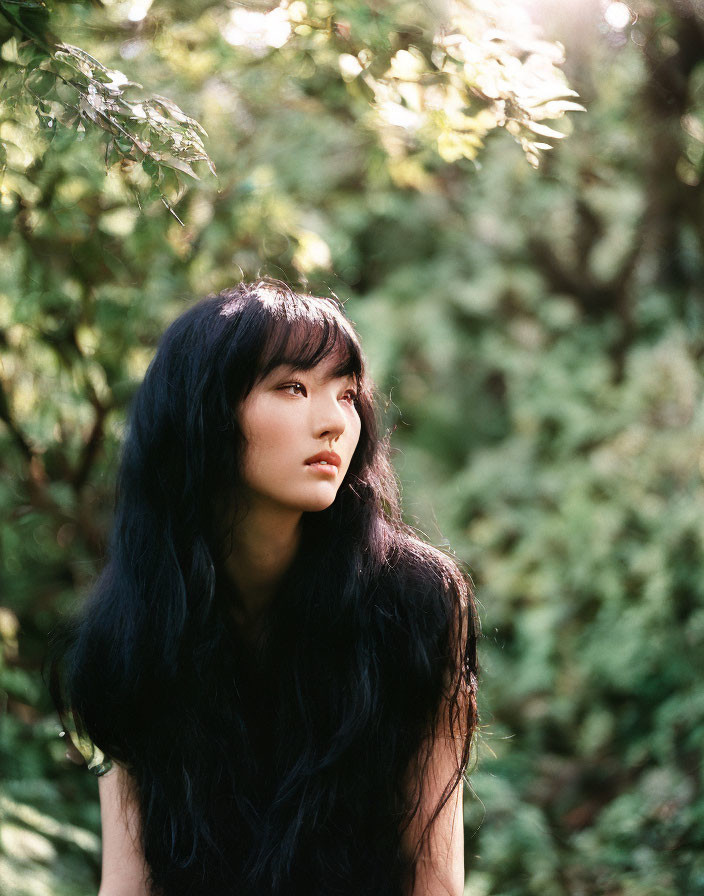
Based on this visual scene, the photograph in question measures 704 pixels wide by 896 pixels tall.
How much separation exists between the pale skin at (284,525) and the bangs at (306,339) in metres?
0.02

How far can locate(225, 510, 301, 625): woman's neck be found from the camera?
162cm

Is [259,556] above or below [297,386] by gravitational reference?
below

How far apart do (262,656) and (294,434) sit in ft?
1.54

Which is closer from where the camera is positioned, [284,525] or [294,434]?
[294,434]

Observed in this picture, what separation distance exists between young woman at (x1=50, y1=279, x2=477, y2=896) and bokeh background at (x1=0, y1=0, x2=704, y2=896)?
1.17 ft

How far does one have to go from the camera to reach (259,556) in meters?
1.66

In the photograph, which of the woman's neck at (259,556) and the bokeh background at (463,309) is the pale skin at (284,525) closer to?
the woman's neck at (259,556)

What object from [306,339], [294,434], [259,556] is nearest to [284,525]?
[259,556]

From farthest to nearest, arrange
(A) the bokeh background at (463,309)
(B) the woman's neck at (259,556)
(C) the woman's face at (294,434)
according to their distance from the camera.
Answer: (A) the bokeh background at (463,309) < (B) the woman's neck at (259,556) < (C) the woman's face at (294,434)

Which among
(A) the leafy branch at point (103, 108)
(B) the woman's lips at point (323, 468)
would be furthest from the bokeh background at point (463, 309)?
(B) the woman's lips at point (323, 468)

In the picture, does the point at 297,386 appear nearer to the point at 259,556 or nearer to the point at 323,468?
the point at 323,468

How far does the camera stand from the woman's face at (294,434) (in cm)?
149

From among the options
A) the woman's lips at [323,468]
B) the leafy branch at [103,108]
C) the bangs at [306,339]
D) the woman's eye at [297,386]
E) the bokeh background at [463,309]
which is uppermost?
the leafy branch at [103,108]

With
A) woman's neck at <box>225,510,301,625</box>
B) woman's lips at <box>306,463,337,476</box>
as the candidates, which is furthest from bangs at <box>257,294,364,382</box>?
woman's neck at <box>225,510,301,625</box>
